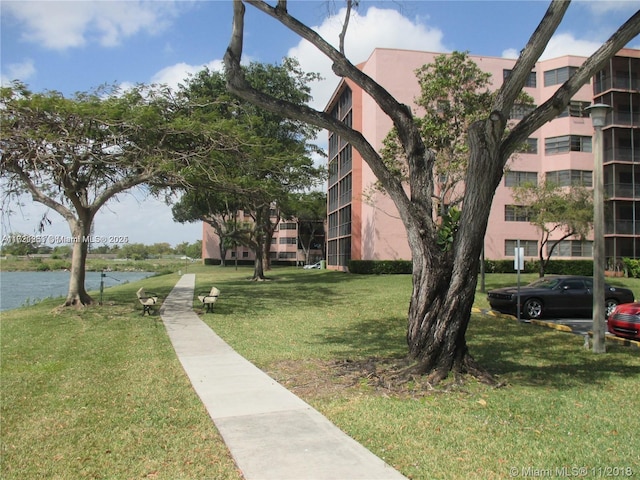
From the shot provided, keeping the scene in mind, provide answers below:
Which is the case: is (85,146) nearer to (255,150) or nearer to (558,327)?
(255,150)

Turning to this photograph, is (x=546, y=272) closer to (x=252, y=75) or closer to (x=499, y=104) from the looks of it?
(x=252, y=75)

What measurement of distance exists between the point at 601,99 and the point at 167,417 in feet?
136

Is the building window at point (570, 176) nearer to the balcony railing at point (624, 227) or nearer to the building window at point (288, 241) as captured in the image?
the balcony railing at point (624, 227)

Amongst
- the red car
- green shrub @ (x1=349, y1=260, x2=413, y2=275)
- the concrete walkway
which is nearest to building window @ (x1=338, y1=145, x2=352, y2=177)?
green shrub @ (x1=349, y1=260, x2=413, y2=275)

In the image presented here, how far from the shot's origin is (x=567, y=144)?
37750 mm

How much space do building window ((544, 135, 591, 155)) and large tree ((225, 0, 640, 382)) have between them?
33.5 metres

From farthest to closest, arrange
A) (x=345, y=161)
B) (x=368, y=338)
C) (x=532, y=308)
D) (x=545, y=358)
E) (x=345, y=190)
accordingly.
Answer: (x=345, y=190), (x=345, y=161), (x=532, y=308), (x=368, y=338), (x=545, y=358)

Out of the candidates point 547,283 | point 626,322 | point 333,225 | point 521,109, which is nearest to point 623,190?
point 521,109

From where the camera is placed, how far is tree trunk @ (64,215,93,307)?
54.0ft

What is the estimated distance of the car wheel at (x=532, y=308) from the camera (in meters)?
15.7

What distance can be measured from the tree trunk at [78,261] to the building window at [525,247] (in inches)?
1173

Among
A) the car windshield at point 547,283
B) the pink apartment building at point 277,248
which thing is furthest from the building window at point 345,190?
the pink apartment building at point 277,248

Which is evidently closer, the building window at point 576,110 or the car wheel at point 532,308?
the car wheel at point 532,308

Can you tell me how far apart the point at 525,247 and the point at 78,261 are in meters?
31.5
